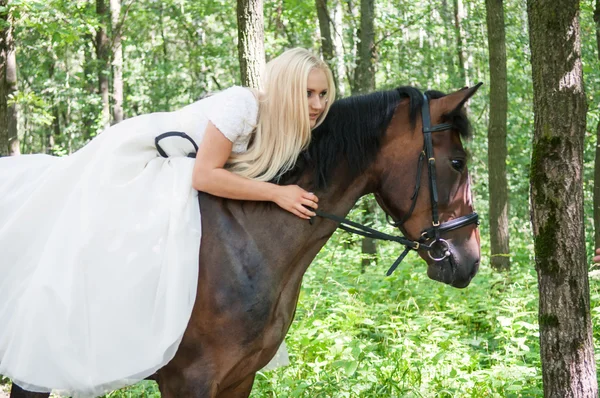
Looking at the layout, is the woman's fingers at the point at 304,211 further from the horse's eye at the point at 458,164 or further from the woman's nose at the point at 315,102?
the horse's eye at the point at 458,164

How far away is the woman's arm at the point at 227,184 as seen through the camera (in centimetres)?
324

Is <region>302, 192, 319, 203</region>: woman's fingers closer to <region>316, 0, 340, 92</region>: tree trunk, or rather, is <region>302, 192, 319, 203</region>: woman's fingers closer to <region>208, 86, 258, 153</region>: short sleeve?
<region>208, 86, 258, 153</region>: short sleeve

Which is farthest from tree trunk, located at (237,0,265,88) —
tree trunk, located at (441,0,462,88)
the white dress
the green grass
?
tree trunk, located at (441,0,462,88)

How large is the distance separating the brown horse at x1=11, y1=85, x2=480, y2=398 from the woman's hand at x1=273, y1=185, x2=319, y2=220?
7cm

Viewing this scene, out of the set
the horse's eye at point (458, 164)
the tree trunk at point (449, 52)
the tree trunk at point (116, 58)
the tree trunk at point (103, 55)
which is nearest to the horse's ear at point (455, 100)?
the horse's eye at point (458, 164)

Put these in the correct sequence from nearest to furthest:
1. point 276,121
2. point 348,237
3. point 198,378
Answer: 1. point 198,378
2. point 276,121
3. point 348,237

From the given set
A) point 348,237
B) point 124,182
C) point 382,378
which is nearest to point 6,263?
point 124,182

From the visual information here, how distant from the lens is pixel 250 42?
6621 millimetres

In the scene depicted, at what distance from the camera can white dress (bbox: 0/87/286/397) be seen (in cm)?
302

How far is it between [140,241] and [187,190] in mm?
369

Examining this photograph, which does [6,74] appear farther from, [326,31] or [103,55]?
[103,55]

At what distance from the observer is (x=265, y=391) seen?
5.28m

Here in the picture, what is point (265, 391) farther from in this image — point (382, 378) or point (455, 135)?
point (455, 135)

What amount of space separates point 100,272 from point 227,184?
0.78 m
